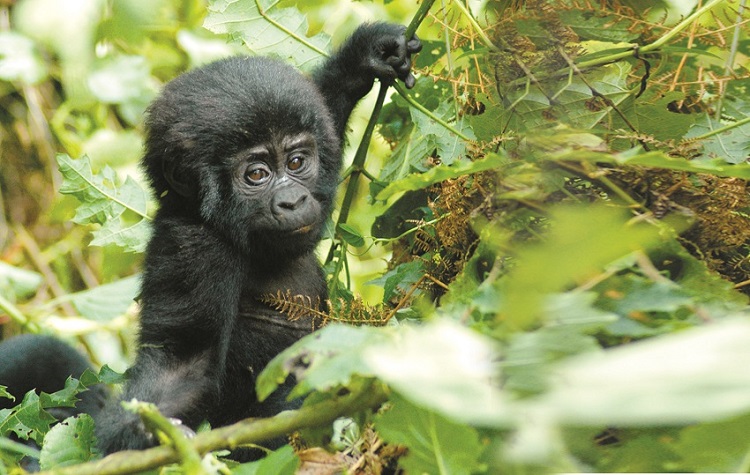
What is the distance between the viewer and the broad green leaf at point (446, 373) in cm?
56

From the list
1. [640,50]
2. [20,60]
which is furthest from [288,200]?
[20,60]

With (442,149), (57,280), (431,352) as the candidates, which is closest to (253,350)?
(442,149)

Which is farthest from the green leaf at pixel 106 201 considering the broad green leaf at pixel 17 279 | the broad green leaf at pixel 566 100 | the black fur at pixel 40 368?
the broad green leaf at pixel 17 279

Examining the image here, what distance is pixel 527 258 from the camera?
55 centimetres

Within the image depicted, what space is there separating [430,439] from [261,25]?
136 centimetres

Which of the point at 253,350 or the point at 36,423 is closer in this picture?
the point at 36,423

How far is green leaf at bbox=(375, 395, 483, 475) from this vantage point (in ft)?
2.62

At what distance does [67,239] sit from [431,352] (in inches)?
150

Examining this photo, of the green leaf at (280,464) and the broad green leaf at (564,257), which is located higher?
the broad green leaf at (564,257)

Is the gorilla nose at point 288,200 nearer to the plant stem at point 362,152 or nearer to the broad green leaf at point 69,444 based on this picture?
the plant stem at point 362,152

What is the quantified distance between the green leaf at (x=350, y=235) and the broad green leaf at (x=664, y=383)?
1.19 meters

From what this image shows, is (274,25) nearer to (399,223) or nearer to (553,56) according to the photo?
(399,223)

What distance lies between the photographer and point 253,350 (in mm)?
1818

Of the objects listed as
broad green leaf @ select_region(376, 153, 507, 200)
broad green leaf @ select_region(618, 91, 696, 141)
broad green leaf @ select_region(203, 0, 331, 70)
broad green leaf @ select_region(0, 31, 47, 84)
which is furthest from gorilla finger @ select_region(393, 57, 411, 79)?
broad green leaf @ select_region(0, 31, 47, 84)
